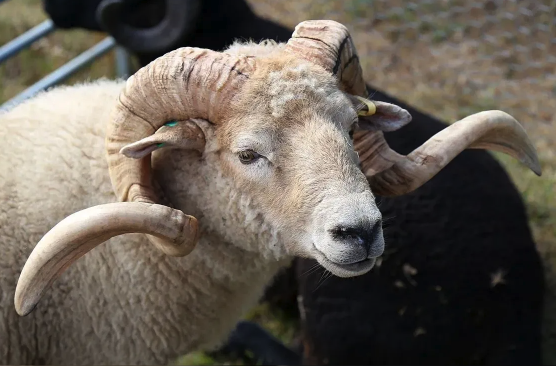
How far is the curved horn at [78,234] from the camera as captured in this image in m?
1.92

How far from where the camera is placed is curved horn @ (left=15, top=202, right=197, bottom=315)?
75.7 inches

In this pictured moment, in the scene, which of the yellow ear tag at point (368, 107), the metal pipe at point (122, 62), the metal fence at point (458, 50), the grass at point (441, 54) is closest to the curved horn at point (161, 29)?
the metal pipe at point (122, 62)

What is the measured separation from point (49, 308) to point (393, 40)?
4296 mm

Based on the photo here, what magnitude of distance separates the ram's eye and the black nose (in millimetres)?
341

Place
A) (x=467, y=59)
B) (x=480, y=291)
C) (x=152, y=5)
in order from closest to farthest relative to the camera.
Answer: (x=480, y=291) → (x=152, y=5) → (x=467, y=59)

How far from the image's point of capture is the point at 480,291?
3287mm

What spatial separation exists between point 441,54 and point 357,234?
4186 millimetres

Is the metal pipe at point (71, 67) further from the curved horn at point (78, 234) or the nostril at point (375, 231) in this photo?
the nostril at point (375, 231)

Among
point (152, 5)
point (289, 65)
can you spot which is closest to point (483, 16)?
point (152, 5)

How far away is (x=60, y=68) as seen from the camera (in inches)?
204

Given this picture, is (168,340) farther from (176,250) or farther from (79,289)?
(176,250)

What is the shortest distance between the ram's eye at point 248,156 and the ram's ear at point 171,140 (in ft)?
0.54

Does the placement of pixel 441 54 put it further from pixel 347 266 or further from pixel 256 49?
pixel 347 266

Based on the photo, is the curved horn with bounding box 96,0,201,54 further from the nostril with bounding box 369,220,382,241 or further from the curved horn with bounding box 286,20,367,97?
the nostril with bounding box 369,220,382,241
